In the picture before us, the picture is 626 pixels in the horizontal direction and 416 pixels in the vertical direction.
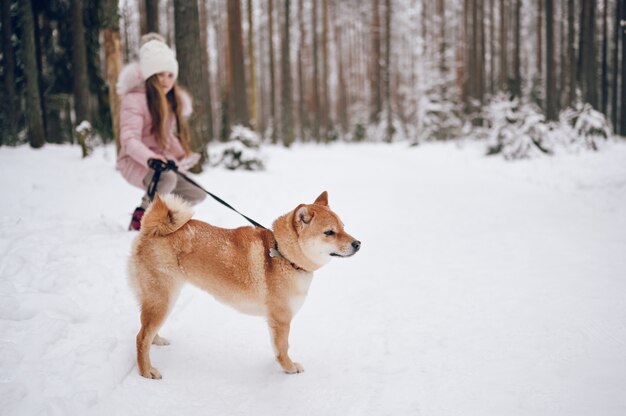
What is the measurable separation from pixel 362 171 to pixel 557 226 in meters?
7.87

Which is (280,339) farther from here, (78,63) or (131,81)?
(78,63)

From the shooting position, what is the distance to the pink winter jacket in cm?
453

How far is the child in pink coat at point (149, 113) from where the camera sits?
4.62m

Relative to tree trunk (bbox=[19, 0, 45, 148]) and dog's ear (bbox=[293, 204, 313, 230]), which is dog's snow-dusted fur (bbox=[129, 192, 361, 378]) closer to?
dog's ear (bbox=[293, 204, 313, 230])

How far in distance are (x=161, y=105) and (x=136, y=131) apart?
0.44 metres

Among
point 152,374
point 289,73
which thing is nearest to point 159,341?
point 152,374

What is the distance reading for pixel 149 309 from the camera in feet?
9.68

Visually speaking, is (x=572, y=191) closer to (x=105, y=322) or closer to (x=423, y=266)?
(x=423, y=266)

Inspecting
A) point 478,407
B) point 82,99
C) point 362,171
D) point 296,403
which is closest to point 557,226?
point 478,407

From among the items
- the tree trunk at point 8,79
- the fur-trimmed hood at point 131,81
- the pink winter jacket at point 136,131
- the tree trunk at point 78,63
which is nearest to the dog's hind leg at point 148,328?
the pink winter jacket at point 136,131

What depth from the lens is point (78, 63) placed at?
12172 mm

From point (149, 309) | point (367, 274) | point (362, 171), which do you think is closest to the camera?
point (149, 309)

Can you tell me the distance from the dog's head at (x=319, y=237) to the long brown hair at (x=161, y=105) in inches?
103

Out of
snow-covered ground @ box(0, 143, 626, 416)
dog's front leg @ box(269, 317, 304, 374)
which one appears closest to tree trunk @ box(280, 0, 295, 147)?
snow-covered ground @ box(0, 143, 626, 416)
